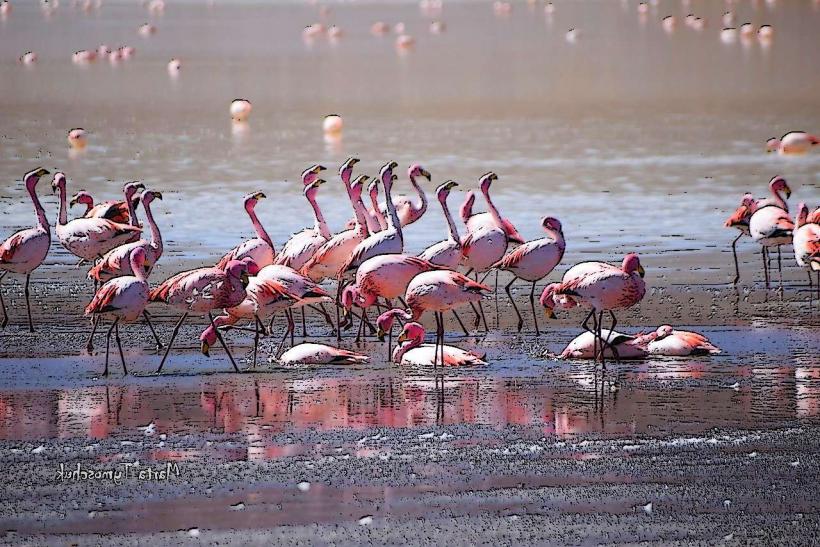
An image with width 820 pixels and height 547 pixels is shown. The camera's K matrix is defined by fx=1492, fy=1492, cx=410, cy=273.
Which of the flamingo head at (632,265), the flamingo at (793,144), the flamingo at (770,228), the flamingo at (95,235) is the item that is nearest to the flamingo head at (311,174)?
the flamingo at (95,235)

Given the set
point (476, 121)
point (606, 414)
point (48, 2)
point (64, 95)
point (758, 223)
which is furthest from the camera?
point (48, 2)

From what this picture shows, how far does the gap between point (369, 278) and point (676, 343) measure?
7.43 ft

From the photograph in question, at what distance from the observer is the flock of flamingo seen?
32.9 feet

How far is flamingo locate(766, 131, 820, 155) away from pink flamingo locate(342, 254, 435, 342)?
41.7ft

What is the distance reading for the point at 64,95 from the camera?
33.5 meters

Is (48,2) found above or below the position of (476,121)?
above

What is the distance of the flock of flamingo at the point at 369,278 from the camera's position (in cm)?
1002

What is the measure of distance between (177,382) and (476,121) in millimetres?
18140

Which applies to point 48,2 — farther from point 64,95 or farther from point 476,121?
point 476,121

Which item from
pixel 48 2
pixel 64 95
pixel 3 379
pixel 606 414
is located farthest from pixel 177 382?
pixel 48 2

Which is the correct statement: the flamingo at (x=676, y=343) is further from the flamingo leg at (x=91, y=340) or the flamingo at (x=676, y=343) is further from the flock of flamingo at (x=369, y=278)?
the flamingo leg at (x=91, y=340)

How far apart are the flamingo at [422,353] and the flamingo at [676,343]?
3.76 ft

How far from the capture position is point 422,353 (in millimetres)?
10164

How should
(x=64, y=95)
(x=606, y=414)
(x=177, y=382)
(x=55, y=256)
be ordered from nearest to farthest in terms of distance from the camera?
(x=606, y=414)
(x=177, y=382)
(x=55, y=256)
(x=64, y=95)
